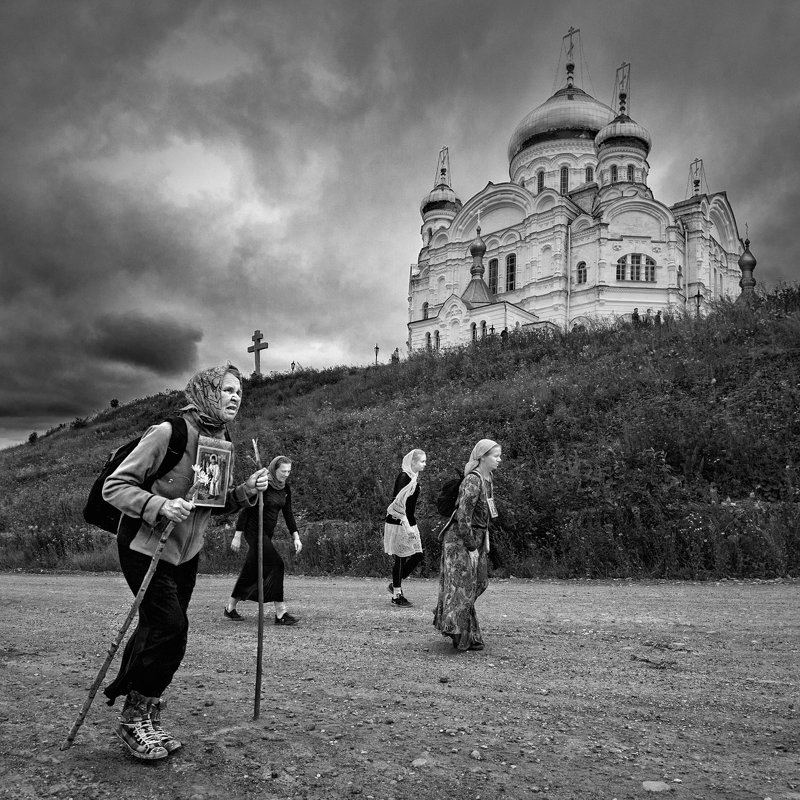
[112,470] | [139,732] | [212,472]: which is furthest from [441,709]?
[112,470]

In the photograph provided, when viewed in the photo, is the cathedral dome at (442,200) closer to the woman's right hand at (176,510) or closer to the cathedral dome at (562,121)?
the cathedral dome at (562,121)

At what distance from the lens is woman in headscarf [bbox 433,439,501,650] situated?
6188 millimetres

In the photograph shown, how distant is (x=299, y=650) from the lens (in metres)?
6.28

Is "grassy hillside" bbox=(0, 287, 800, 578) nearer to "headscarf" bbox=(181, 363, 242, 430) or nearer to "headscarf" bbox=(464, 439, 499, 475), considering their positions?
"headscarf" bbox=(464, 439, 499, 475)


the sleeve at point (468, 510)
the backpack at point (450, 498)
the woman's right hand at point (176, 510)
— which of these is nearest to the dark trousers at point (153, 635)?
the woman's right hand at point (176, 510)

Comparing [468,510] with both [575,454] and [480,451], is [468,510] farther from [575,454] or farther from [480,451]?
[575,454]

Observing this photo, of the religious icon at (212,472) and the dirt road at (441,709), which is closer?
the dirt road at (441,709)

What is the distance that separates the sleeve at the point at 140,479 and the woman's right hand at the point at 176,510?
4 cm

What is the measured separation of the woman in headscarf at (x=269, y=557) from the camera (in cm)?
759

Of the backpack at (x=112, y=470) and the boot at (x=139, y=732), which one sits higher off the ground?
the backpack at (x=112, y=470)

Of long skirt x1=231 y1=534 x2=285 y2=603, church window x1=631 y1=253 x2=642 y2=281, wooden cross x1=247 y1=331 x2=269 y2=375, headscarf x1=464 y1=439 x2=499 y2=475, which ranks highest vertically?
church window x1=631 y1=253 x2=642 y2=281

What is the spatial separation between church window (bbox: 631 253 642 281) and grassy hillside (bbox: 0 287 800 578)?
2150 centimetres

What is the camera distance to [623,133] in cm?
5119

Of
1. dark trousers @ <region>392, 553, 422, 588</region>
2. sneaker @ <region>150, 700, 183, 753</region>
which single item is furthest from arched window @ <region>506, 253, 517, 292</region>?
sneaker @ <region>150, 700, 183, 753</region>
